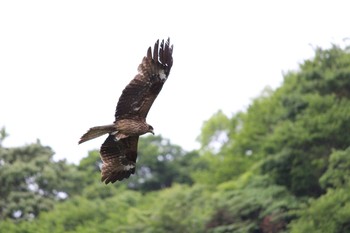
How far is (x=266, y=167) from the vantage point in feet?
148

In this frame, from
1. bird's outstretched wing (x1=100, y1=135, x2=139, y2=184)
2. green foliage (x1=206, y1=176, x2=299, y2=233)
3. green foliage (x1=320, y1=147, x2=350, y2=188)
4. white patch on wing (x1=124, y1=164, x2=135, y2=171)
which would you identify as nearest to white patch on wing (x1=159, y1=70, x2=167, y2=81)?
bird's outstretched wing (x1=100, y1=135, x2=139, y2=184)

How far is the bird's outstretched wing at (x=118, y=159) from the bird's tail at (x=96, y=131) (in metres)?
1.08

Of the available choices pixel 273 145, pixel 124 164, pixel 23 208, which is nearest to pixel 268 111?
pixel 273 145

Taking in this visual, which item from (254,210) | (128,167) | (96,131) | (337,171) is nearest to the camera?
(96,131)

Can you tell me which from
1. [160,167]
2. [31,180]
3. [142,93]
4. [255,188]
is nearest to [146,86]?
[142,93]

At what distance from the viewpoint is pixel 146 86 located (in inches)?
733

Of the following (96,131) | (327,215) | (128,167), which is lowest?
(128,167)

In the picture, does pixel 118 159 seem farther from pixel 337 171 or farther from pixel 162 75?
pixel 337 171

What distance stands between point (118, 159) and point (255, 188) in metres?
25.4

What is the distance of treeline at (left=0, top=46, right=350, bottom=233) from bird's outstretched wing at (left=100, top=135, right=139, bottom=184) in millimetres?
19229

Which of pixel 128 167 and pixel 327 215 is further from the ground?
pixel 327 215

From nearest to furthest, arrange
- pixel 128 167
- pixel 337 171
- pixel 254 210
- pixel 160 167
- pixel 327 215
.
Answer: pixel 128 167 → pixel 327 215 → pixel 337 171 → pixel 254 210 → pixel 160 167

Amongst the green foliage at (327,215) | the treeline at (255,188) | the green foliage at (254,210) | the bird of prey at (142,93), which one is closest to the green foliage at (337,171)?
the treeline at (255,188)

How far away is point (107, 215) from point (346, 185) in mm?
10036
